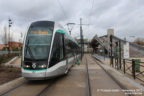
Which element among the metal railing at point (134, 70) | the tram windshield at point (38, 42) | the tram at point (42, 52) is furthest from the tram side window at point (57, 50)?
the metal railing at point (134, 70)

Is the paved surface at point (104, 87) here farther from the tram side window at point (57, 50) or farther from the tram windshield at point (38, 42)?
the tram windshield at point (38, 42)

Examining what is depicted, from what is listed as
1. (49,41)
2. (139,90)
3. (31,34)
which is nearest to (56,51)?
(49,41)

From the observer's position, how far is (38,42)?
278 inches

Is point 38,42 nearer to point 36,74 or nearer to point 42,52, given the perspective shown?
point 42,52

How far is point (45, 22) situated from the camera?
7.90 meters

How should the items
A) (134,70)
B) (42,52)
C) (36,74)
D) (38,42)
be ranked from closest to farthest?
1. (36,74)
2. (42,52)
3. (38,42)
4. (134,70)

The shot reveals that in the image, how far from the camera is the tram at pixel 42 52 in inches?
260

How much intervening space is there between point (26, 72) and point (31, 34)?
80.4 inches

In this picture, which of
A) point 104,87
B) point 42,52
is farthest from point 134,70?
point 42,52

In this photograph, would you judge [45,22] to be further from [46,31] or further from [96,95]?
[96,95]

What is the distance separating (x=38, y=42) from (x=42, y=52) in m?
0.60

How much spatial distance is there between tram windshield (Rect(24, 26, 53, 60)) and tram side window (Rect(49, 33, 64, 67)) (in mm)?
340

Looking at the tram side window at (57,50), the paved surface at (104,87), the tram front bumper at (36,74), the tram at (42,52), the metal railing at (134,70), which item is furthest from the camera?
the metal railing at (134,70)

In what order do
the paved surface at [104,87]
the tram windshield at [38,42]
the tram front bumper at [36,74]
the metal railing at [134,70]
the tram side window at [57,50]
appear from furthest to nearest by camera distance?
the metal railing at [134,70]
the tram side window at [57,50]
the tram windshield at [38,42]
the tram front bumper at [36,74]
the paved surface at [104,87]
